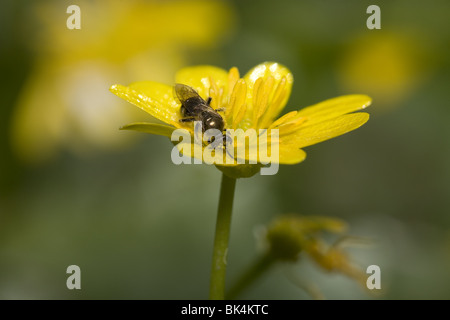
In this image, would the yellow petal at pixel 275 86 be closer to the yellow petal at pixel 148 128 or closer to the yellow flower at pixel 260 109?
the yellow flower at pixel 260 109

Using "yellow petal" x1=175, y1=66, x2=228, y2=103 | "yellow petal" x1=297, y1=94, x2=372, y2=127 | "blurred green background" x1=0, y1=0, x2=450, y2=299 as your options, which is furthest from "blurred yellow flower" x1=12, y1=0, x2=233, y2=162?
"yellow petal" x1=297, y1=94, x2=372, y2=127

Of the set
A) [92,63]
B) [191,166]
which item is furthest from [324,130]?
[92,63]

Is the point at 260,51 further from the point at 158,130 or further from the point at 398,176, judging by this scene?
the point at 158,130

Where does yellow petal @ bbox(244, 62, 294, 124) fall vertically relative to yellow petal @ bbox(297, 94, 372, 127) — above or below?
above

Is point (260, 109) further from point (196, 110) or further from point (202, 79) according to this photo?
point (202, 79)

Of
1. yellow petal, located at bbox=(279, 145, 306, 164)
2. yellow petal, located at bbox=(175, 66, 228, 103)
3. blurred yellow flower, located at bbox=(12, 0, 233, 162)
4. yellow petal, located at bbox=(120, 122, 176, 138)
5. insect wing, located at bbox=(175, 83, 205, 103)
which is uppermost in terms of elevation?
blurred yellow flower, located at bbox=(12, 0, 233, 162)

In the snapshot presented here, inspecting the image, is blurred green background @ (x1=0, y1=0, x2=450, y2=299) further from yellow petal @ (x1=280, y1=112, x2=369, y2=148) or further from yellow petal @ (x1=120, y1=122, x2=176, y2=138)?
yellow petal @ (x1=120, y1=122, x2=176, y2=138)

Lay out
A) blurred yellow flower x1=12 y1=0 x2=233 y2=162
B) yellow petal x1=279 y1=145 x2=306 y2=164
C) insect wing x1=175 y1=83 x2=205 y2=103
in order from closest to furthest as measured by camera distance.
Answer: yellow petal x1=279 y1=145 x2=306 y2=164 < insect wing x1=175 y1=83 x2=205 y2=103 < blurred yellow flower x1=12 y1=0 x2=233 y2=162
